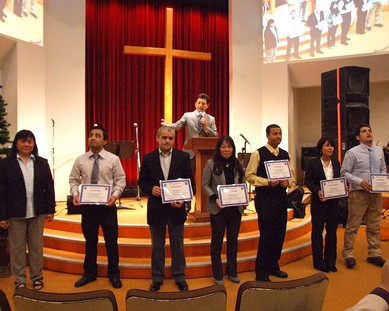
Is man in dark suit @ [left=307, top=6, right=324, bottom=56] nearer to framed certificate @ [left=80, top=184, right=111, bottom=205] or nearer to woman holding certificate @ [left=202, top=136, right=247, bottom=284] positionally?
woman holding certificate @ [left=202, top=136, right=247, bottom=284]

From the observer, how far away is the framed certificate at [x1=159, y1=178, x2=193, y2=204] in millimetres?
3576

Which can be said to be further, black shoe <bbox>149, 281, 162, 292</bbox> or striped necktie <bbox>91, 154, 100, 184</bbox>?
striped necktie <bbox>91, 154, 100, 184</bbox>

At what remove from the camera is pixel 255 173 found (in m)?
3.93

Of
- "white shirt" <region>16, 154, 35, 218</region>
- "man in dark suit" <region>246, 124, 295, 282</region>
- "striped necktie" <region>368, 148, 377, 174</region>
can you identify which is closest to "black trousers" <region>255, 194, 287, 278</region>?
"man in dark suit" <region>246, 124, 295, 282</region>

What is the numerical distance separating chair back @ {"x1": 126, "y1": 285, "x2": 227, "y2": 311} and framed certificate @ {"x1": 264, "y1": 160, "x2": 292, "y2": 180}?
7.46ft

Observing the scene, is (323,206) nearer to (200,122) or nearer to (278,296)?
(200,122)

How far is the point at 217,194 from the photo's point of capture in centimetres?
384

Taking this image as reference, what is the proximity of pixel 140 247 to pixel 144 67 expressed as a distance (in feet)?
17.5

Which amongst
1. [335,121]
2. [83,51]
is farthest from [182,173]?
[83,51]

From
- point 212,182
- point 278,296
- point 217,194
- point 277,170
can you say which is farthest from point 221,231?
point 278,296

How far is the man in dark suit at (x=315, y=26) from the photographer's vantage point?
8.25 meters

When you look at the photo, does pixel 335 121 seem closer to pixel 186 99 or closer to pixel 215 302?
pixel 186 99

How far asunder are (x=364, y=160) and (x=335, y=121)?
2341mm

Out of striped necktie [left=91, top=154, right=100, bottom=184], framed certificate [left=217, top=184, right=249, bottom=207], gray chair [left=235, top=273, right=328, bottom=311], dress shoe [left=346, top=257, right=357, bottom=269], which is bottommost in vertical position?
dress shoe [left=346, top=257, right=357, bottom=269]
